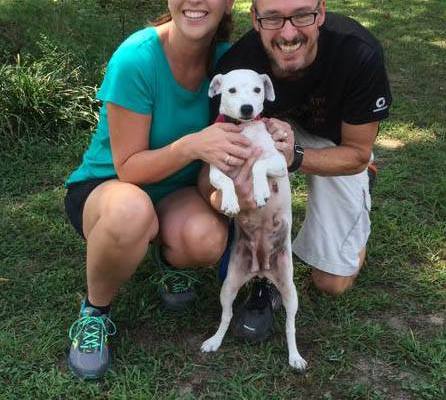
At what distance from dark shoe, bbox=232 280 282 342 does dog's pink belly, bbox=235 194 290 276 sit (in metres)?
0.25

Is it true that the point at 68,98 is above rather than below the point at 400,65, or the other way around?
above

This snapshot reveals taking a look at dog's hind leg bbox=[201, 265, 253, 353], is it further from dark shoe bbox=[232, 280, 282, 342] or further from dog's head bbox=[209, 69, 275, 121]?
dog's head bbox=[209, 69, 275, 121]

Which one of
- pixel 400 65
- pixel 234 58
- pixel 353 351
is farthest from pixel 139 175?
pixel 400 65

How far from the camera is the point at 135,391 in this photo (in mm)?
2506

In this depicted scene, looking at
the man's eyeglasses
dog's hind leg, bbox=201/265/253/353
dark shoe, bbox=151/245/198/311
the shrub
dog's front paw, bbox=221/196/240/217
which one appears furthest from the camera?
the shrub

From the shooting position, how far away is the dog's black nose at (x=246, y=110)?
93.3 inches

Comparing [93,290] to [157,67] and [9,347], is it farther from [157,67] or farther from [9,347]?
[157,67]

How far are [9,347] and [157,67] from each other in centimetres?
139

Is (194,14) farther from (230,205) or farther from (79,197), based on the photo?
(79,197)

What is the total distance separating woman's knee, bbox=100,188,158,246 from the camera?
248cm

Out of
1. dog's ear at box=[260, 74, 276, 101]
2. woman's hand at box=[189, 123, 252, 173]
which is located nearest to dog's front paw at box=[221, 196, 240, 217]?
woman's hand at box=[189, 123, 252, 173]

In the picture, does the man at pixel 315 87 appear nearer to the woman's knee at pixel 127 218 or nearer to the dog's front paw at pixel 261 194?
the dog's front paw at pixel 261 194

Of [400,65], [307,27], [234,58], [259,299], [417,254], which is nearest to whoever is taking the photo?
[307,27]

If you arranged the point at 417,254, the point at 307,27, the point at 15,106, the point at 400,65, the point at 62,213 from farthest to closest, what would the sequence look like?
the point at 400,65, the point at 15,106, the point at 62,213, the point at 417,254, the point at 307,27
